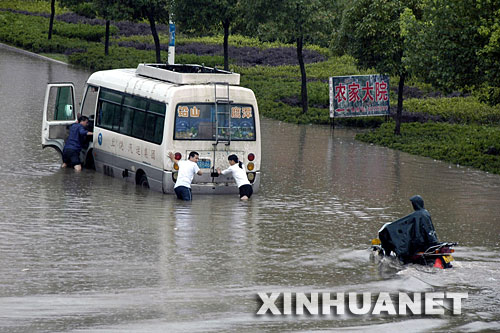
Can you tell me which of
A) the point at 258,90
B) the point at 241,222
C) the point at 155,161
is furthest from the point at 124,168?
the point at 258,90

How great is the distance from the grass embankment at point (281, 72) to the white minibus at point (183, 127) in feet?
27.5

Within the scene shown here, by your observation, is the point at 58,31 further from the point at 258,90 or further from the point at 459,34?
the point at 459,34

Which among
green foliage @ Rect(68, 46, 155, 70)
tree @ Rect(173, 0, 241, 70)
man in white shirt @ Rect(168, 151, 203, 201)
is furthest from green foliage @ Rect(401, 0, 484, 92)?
green foliage @ Rect(68, 46, 155, 70)

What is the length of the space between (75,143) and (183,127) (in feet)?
13.4

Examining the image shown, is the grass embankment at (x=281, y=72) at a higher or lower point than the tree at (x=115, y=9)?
lower

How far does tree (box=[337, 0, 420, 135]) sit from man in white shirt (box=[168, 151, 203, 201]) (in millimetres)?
11818

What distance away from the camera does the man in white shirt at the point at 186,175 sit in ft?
64.8

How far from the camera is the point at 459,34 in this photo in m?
24.8

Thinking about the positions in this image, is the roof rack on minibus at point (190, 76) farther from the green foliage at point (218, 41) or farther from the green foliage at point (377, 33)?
the green foliage at point (218, 41)

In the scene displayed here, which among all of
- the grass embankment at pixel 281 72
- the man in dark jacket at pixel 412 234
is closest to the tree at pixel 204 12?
the grass embankment at pixel 281 72

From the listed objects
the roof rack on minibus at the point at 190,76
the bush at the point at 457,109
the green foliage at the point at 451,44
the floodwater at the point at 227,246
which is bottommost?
the floodwater at the point at 227,246

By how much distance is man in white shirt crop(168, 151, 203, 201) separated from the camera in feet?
64.8

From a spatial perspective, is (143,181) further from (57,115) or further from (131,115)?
(57,115)
